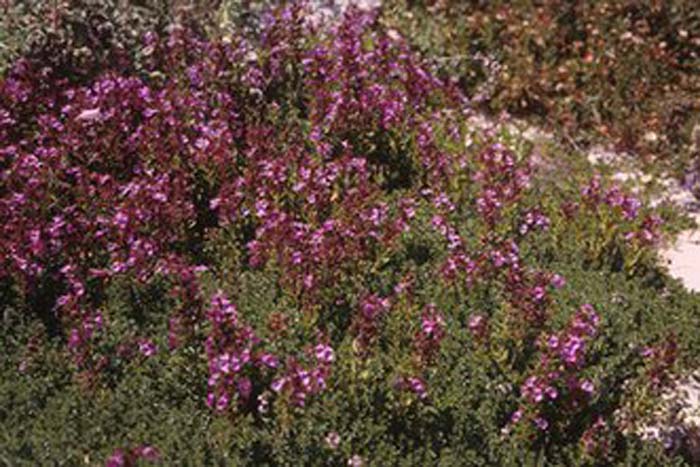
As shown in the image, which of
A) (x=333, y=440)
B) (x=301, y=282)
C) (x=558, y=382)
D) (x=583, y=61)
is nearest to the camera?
(x=333, y=440)

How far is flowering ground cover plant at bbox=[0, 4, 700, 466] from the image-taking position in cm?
534

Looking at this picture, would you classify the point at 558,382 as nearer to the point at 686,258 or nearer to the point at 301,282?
the point at 301,282

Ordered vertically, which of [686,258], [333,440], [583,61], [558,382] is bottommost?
[686,258]

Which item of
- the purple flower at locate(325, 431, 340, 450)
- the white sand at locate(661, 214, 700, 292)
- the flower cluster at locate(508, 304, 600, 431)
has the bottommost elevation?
the white sand at locate(661, 214, 700, 292)

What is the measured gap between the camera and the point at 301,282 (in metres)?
6.06

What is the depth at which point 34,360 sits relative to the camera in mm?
5605

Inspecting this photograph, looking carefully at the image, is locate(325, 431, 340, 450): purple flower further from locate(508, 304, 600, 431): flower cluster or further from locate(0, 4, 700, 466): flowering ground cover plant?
locate(508, 304, 600, 431): flower cluster

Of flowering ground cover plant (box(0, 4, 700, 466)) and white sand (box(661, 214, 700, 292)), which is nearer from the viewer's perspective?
flowering ground cover plant (box(0, 4, 700, 466))

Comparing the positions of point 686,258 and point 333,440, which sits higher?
point 333,440

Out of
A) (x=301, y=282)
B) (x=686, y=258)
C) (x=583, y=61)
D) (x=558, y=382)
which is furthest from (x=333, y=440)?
(x=583, y=61)

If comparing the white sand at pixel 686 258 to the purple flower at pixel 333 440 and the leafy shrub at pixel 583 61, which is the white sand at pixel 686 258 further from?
the purple flower at pixel 333 440

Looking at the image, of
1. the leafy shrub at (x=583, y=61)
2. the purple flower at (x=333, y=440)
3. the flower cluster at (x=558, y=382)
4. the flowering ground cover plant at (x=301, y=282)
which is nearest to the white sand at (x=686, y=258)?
the flowering ground cover plant at (x=301, y=282)

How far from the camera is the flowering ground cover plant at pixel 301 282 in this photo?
5.34m

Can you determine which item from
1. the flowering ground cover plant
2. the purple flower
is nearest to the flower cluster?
the flowering ground cover plant
